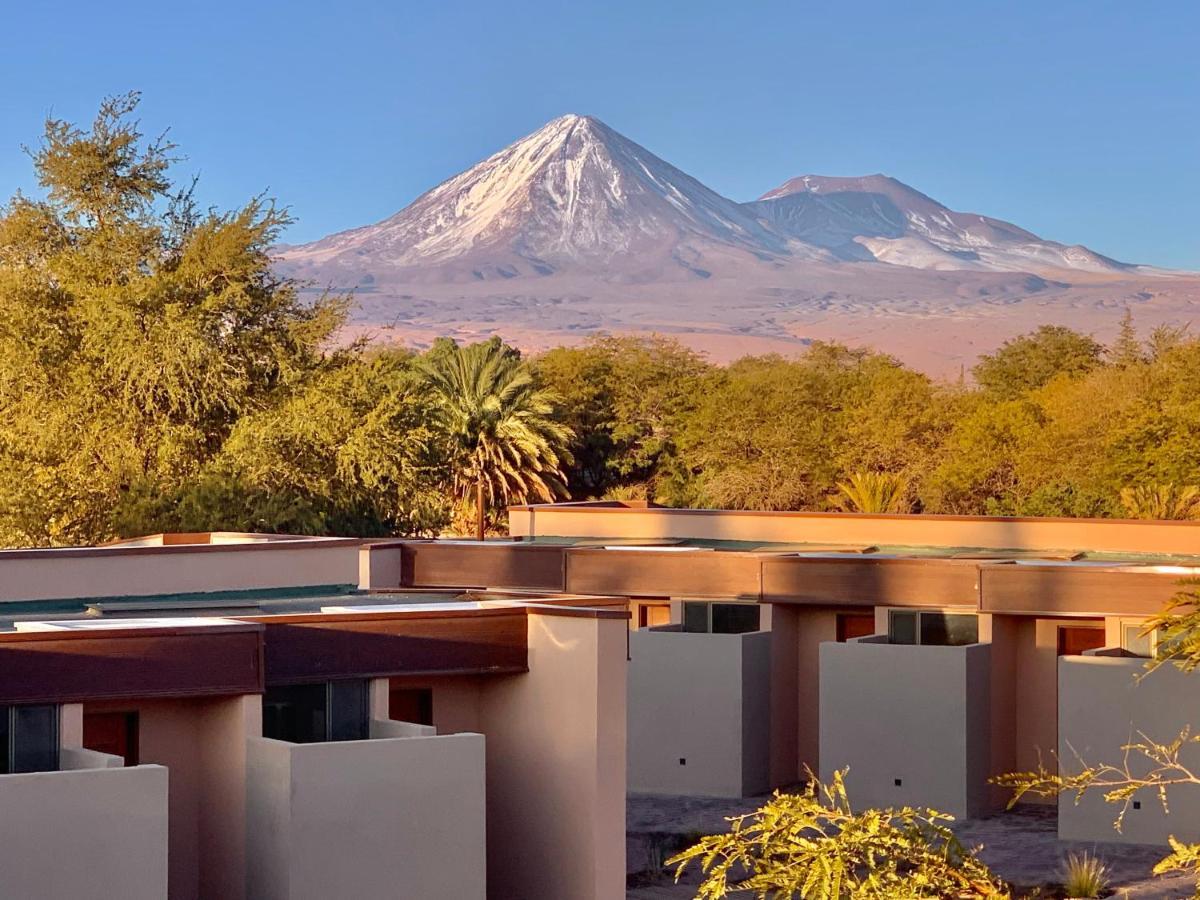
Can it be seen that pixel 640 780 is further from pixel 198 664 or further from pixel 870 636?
pixel 198 664

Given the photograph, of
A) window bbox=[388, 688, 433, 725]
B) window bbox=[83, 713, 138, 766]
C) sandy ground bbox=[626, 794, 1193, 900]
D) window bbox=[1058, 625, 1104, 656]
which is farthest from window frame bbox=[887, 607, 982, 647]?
window bbox=[83, 713, 138, 766]

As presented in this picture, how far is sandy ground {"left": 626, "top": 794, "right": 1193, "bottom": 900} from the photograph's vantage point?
Result: 892 inches

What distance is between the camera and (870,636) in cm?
2794

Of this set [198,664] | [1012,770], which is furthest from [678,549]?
[198,664]

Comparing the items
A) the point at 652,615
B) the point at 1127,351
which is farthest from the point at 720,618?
the point at 1127,351

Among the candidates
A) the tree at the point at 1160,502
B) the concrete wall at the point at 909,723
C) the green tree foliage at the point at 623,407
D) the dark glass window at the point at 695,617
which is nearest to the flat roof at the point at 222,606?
the dark glass window at the point at 695,617

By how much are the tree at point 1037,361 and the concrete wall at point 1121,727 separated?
68.6 m

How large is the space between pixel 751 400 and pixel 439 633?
2668 inches

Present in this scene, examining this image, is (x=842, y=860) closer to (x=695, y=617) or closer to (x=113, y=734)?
(x=113, y=734)

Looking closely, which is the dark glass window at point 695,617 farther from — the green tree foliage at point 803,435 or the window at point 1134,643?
the green tree foliage at point 803,435

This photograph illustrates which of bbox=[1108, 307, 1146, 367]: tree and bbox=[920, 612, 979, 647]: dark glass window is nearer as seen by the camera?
bbox=[920, 612, 979, 647]: dark glass window

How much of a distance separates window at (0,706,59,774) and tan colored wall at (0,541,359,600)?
6364mm

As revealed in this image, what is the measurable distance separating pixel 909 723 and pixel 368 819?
12712mm

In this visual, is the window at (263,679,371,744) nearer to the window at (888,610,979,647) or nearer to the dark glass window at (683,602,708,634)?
the dark glass window at (683,602,708,634)
